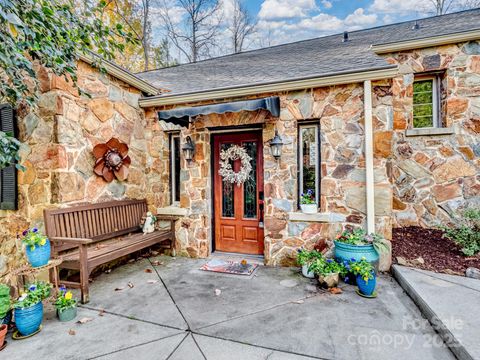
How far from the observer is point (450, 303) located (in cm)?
271

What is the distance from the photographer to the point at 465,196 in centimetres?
478

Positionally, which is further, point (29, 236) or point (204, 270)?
point (204, 270)

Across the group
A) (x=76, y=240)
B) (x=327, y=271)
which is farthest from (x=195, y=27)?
(x=327, y=271)

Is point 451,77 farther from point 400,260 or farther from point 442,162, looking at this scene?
point 400,260

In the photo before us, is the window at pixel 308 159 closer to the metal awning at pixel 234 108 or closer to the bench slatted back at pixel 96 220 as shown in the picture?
the metal awning at pixel 234 108

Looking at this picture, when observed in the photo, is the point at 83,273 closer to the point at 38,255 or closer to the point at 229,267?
the point at 38,255

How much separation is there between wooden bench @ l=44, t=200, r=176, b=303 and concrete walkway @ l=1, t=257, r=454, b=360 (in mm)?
488

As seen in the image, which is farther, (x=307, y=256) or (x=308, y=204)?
(x=308, y=204)

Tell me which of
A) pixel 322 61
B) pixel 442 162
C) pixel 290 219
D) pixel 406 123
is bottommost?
pixel 290 219

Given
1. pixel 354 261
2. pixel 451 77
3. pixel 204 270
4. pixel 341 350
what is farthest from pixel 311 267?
pixel 451 77

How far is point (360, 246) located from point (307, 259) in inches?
30.3

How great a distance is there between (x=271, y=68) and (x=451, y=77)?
11.2 ft

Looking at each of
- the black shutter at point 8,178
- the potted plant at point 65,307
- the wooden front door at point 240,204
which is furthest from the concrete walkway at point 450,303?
the black shutter at point 8,178

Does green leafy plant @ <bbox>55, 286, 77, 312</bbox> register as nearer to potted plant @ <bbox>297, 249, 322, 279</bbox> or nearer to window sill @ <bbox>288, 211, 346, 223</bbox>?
potted plant @ <bbox>297, 249, 322, 279</bbox>
